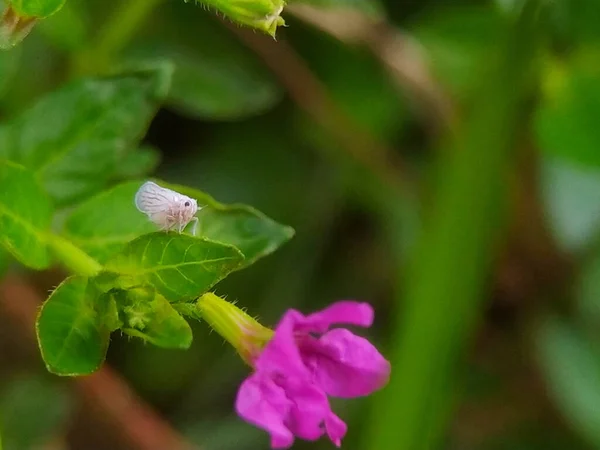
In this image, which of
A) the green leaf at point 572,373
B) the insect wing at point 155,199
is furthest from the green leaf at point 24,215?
the green leaf at point 572,373

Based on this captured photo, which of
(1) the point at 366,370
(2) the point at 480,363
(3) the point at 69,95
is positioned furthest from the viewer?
(2) the point at 480,363

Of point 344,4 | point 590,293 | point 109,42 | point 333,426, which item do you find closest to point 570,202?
point 590,293

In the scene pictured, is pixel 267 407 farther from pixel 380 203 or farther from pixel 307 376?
pixel 380 203

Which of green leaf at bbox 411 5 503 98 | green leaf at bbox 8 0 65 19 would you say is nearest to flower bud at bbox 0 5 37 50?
green leaf at bbox 8 0 65 19

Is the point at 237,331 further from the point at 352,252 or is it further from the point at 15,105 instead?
the point at 352,252

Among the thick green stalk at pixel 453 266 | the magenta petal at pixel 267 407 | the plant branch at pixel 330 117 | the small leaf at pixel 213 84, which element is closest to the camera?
the magenta petal at pixel 267 407

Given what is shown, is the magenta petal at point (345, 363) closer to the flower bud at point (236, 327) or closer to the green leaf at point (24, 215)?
the flower bud at point (236, 327)

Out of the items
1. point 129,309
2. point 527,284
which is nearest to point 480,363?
point 527,284
